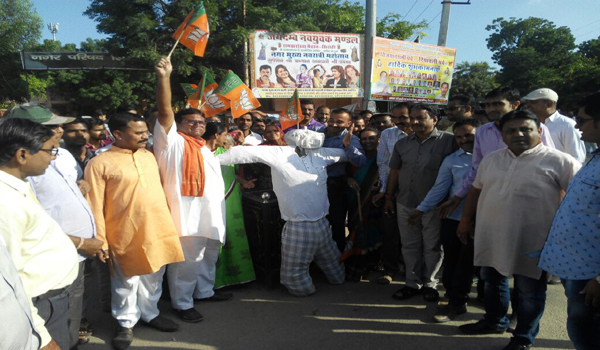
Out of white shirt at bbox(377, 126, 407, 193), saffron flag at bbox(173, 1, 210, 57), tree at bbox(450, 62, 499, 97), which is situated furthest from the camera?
tree at bbox(450, 62, 499, 97)

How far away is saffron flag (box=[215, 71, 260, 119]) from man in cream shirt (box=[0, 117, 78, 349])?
3.18 metres

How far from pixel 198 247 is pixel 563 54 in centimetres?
3679

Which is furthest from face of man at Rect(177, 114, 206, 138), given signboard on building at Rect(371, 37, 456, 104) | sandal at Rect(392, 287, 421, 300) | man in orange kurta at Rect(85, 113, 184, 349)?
signboard on building at Rect(371, 37, 456, 104)

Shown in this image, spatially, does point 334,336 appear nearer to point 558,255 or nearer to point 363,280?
point 363,280

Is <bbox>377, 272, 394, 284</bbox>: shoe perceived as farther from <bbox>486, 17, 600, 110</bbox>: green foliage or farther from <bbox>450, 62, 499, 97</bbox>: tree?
<bbox>450, 62, 499, 97</bbox>: tree

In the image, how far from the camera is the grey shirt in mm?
A: 3256

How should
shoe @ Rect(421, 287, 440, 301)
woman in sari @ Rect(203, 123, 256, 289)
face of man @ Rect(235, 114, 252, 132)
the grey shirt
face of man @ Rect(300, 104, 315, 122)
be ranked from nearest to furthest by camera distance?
the grey shirt < shoe @ Rect(421, 287, 440, 301) < woman in sari @ Rect(203, 123, 256, 289) < face of man @ Rect(300, 104, 315, 122) < face of man @ Rect(235, 114, 252, 132)

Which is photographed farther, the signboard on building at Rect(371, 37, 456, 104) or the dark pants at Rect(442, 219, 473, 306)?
the signboard on building at Rect(371, 37, 456, 104)

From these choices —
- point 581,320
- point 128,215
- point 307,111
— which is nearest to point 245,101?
point 307,111

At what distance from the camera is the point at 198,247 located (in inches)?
127

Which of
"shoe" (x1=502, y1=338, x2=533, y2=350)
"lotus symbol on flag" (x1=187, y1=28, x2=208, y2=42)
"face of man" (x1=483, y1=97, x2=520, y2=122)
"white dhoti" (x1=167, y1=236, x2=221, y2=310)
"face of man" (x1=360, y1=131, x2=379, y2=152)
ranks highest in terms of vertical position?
"lotus symbol on flag" (x1=187, y1=28, x2=208, y2=42)

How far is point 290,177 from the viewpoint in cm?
348

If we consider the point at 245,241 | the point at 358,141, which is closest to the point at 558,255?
the point at 358,141

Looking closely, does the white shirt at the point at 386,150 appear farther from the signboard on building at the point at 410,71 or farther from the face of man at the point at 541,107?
the signboard on building at the point at 410,71
